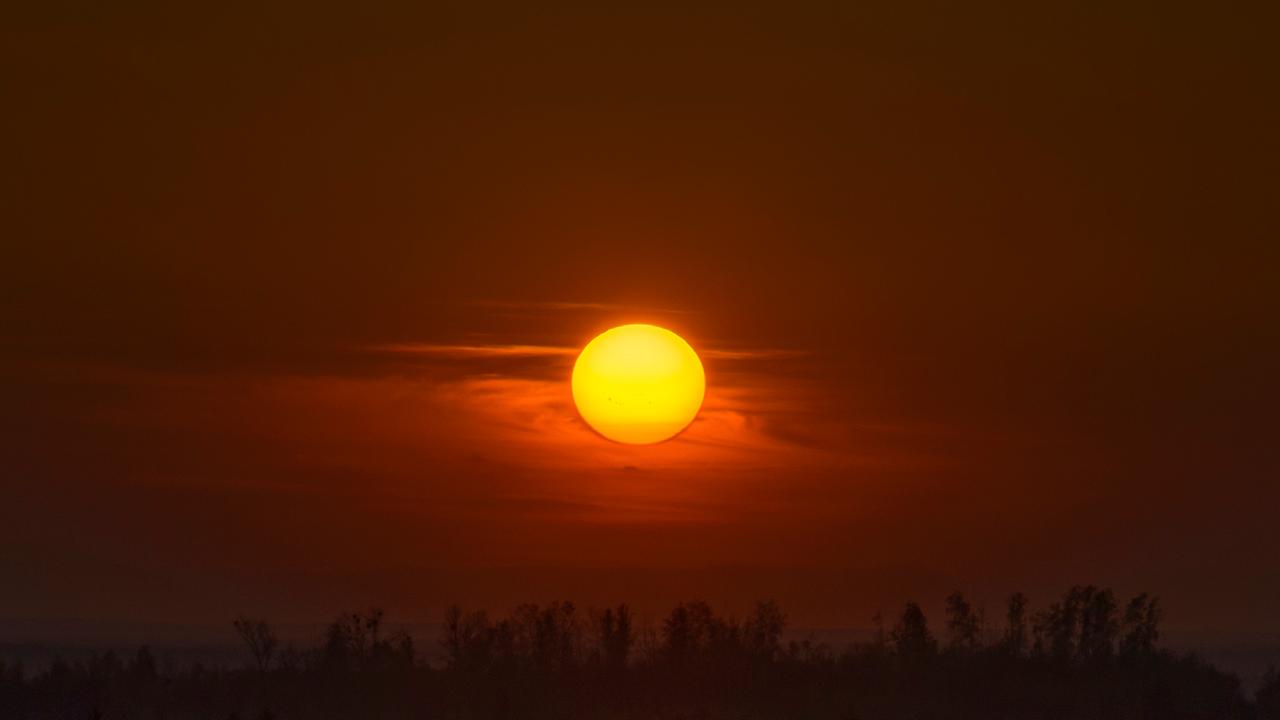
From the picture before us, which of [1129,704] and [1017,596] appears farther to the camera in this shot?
[1017,596]

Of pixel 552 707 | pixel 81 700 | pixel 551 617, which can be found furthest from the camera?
pixel 551 617

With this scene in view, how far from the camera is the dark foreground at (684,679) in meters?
97.6

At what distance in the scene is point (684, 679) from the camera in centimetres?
10981

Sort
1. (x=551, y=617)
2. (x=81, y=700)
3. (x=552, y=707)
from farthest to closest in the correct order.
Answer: (x=551, y=617)
(x=552, y=707)
(x=81, y=700)

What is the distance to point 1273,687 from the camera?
4077 inches

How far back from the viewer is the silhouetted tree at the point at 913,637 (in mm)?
116688

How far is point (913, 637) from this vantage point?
119 metres

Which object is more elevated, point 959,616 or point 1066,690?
point 959,616

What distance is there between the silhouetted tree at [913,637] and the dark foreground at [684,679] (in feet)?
0.47

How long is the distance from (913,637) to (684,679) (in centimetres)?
1760

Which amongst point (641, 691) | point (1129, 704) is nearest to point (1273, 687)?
point (1129, 704)

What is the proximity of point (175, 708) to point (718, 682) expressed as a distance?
32.4 m

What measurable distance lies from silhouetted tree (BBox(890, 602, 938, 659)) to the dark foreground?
142 mm

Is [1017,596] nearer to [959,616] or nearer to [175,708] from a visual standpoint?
[959,616]
